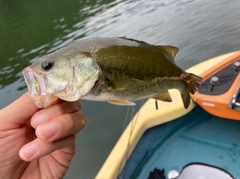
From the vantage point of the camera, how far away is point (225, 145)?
469cm

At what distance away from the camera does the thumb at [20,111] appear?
1.75 meters

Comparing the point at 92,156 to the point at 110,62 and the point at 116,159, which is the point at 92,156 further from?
the point at 110,62

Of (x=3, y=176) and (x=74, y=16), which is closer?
(x=3, y=176)

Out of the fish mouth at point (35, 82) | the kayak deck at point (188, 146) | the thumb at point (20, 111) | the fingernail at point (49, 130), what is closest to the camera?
the fish mouth at point (35, 82)

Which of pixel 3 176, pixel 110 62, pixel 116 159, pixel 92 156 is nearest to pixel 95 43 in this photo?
pixel 110 62

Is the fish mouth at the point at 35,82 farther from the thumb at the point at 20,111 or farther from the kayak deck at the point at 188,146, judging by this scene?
the kayak deck at the point at 188,146

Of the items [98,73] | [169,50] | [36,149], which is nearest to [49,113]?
[36,149]

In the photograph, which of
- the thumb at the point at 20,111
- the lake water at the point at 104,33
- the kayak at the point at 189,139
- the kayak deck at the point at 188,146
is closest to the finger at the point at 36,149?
the thumb at the point at 20,111

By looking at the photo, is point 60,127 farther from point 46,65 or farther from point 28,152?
point 46,65

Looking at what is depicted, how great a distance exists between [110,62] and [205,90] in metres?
3.71

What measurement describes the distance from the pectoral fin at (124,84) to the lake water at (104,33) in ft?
15.9

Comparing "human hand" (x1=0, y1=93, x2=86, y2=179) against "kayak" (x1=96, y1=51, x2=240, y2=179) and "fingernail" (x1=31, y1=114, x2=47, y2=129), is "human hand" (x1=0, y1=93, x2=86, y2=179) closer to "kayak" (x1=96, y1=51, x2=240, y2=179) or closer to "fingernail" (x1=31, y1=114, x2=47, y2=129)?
"fingernail" (x1=31, y1=114, x2=47, y2=129)

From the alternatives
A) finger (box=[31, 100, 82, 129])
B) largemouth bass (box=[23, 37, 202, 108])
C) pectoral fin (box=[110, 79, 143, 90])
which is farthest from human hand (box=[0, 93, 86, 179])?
pectoral fin (box=[110, 79, 143, 90])

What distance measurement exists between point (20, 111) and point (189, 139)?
12.2ft
